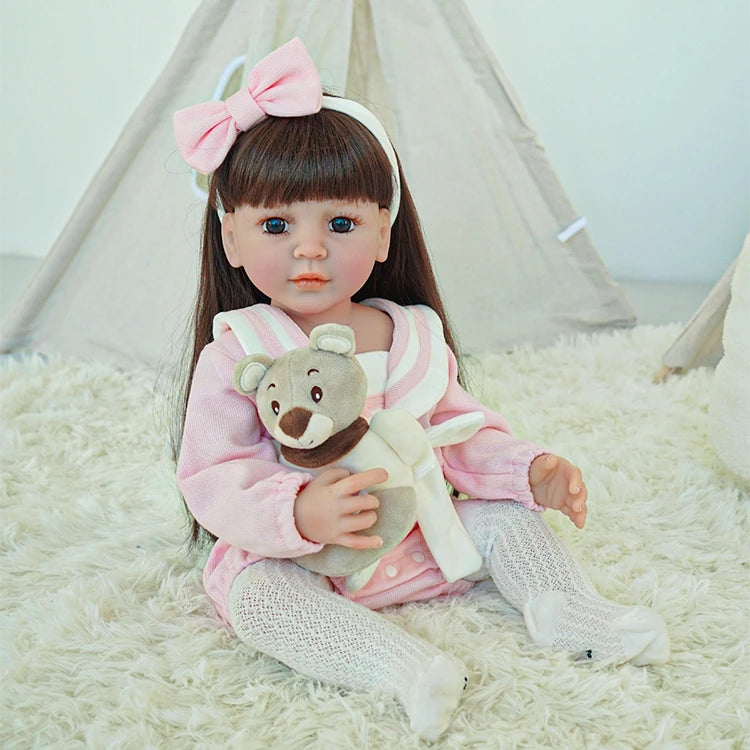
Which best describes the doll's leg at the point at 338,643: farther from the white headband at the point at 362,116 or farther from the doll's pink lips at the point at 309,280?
the white headband at the point at 362,116

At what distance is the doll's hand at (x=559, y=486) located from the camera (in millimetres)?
1040

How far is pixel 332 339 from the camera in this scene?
3.00 feet

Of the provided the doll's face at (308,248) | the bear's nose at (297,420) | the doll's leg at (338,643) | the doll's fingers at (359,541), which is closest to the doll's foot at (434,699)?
the doll's leg at (338,643)

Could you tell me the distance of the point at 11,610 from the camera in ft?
3.55

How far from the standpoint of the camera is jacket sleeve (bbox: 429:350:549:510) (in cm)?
108

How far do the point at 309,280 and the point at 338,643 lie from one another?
37cm

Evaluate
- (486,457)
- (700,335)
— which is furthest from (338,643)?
Answer: (700,335)

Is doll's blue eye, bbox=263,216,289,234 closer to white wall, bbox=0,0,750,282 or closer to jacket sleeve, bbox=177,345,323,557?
jacket sleeve, bbox=177,345,323,557

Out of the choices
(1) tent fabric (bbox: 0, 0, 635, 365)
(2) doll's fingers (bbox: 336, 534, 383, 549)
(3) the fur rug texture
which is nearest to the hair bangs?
(2) doll's fingers (bbox: 336, 534, 383, 549)

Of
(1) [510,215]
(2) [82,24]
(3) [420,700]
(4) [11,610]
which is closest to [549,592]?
(3) [420,700]

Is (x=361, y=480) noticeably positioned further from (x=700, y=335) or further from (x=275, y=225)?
(x=700, y=335)

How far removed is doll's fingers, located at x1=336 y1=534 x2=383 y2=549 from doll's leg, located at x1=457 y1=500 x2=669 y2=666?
0.62ft

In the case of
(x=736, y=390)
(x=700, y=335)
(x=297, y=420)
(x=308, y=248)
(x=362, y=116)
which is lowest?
(x=700, y=335)

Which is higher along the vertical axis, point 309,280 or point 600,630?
point 309,280
